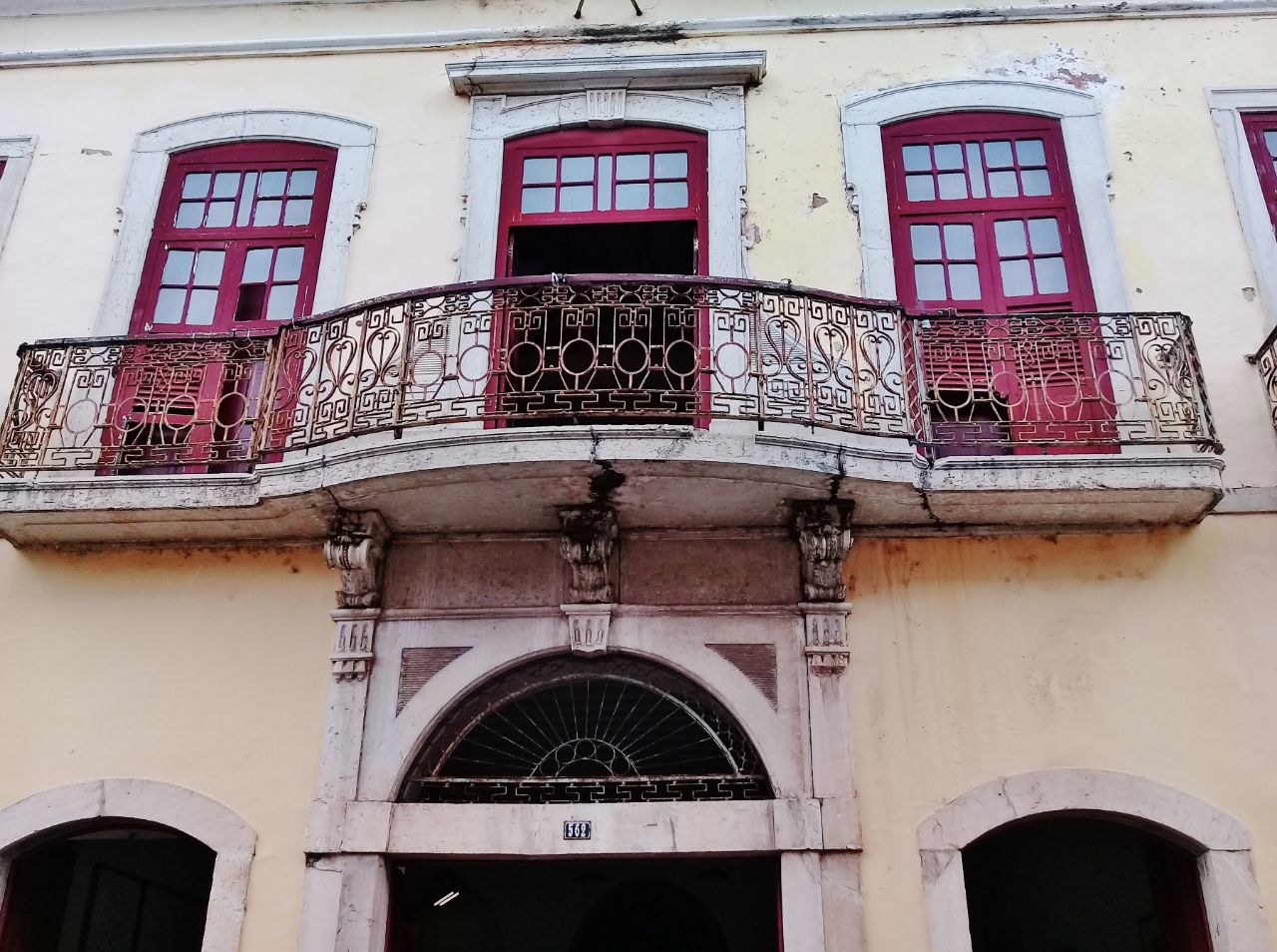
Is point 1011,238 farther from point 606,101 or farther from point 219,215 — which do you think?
point 219,215

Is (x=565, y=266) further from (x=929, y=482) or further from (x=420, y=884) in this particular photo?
(x=420, y=884)

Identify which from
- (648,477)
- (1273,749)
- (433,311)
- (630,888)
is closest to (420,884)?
(648,477)

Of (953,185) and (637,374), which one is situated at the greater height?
(953,185)

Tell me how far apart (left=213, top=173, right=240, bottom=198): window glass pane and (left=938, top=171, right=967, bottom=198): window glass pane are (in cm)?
472

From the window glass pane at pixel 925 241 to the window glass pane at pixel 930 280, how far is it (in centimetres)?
7

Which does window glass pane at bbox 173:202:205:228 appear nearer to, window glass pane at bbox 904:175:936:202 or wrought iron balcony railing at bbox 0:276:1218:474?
wrought iron balcony railing at bbox 0:276:1218:474

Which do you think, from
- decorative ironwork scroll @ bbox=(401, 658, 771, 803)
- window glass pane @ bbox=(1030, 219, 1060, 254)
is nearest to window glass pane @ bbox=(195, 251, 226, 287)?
decorative ironwork scroll @ bbox=(401, 658, 771, 803)

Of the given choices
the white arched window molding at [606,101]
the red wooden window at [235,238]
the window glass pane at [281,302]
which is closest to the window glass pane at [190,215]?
the red wooden window at [235,238]

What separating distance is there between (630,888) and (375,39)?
708 centimetres

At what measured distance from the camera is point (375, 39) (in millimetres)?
7852

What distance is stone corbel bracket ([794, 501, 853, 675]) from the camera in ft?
18.8

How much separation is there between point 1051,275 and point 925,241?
0.79m

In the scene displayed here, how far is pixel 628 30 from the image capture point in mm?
7719

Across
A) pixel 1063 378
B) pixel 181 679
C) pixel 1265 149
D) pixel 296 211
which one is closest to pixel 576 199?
pixel 296 211
